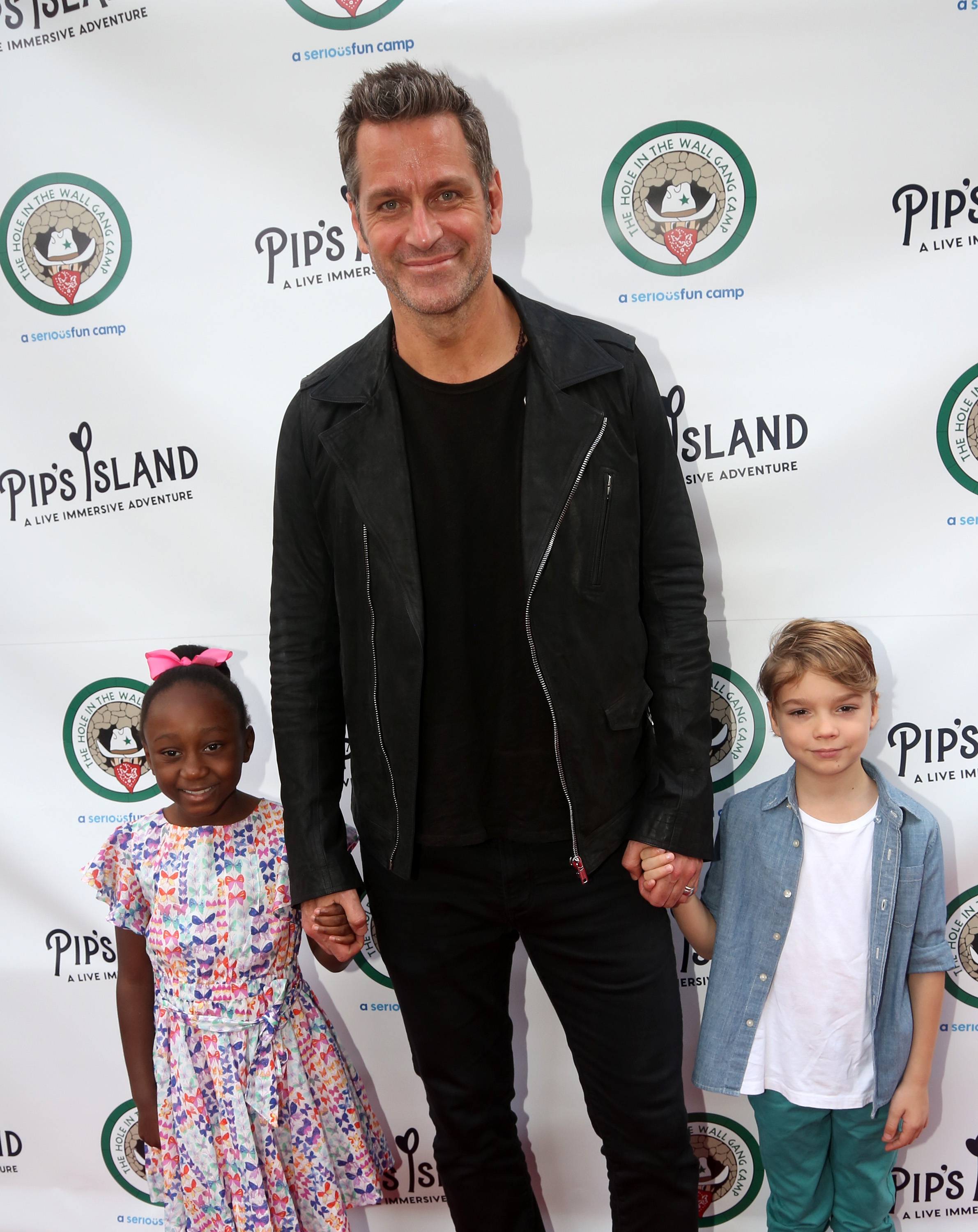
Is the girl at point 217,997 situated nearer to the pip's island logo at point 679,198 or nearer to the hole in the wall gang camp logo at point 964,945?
the pip's island logo at point 679,198

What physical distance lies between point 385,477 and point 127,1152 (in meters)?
1.85

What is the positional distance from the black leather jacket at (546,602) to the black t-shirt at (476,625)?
0.11 ft

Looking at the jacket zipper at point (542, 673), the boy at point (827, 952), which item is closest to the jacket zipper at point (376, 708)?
the jacket zipper at point (542, 673)

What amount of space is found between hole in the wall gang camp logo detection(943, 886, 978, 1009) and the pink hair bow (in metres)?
1.64

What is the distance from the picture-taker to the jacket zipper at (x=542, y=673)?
1525 millimetres

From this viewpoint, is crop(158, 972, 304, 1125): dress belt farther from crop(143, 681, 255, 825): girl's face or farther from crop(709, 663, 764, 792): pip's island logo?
crop(709, 663, 764, 792): pip's island logo

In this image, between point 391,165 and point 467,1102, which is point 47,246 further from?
point 467,1102

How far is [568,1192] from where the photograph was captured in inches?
91.4

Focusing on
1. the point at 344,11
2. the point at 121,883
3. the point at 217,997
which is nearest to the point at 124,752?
the point at 121,883

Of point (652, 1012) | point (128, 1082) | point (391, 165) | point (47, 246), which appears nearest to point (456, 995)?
point (652, 1012)

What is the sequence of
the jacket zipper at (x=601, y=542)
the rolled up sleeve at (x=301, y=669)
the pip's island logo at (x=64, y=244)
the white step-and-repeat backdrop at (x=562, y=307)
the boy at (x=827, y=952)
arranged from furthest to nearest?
1. the pip's island logo at (x=64, y=244)
2. the white step-and-repeat backdrop at (x=562, y=307)
3. the boy at (x=827, y=952)
4. the rolled up sleeve at (x=301, y=669)
5. the jacket zipper at (x=601, y=542)

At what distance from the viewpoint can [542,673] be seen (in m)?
1.55

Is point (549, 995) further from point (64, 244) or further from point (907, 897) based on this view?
point (64, 244)

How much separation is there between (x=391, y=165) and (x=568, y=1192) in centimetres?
225
